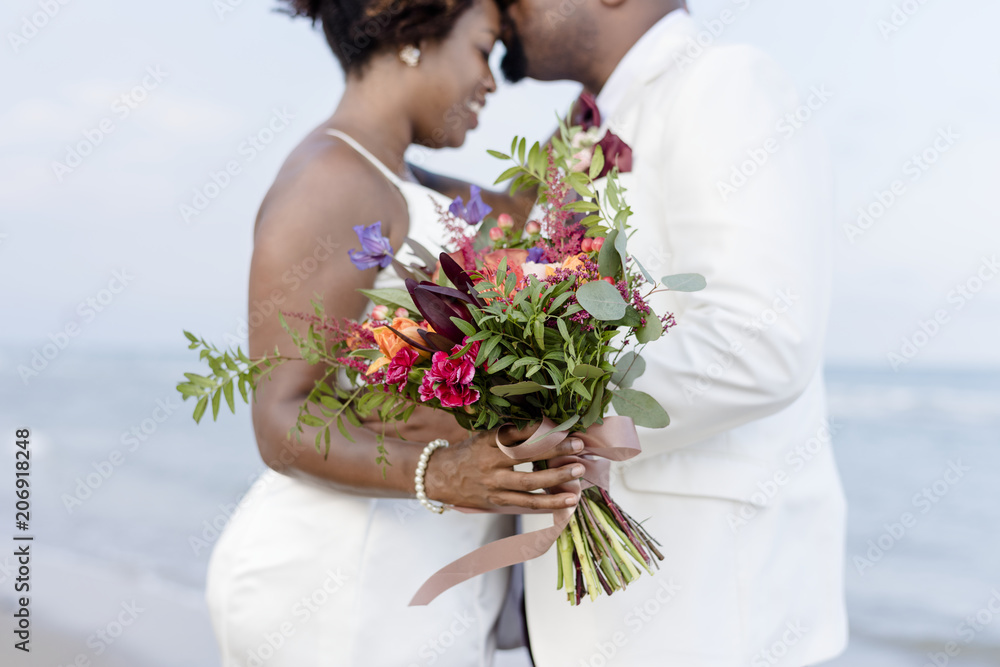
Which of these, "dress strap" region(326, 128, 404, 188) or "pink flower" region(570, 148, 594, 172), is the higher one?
"pink flower" region(570, 148, 594, 172)

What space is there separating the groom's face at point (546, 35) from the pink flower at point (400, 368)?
57.2 inches

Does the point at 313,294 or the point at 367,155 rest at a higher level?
the point at 367,155

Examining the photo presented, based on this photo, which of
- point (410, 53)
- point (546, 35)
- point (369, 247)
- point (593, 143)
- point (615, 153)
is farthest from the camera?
point (546, 35)

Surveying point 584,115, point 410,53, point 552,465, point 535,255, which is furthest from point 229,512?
point 535,255

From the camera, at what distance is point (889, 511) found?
7812mm

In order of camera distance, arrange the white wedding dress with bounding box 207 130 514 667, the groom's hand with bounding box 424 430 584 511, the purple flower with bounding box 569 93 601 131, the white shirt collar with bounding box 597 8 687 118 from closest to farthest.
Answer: the groom's hand with bounding box 424 430 584 511
the white wedding dress with bounding box 207 130 514 667
the purple flower with bounding box 569 93 601 131
the white shirt collar with bounding box 597 8 687 118

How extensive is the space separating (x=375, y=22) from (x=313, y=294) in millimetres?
886

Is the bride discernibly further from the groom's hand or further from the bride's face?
the bride's face

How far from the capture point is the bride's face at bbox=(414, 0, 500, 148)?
2.36 meters

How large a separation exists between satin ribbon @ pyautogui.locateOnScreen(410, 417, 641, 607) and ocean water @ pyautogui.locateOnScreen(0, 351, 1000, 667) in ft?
9.93

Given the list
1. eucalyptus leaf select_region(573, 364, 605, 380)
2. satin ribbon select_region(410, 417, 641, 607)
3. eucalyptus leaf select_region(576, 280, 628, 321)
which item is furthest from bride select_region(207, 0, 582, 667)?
eucalyptus leaf select_region(576, 280, 628, 321)

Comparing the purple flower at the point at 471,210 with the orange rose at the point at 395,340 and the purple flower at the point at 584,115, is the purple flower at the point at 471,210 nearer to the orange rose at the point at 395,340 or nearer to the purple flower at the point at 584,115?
the orange rose at the point at 395,340

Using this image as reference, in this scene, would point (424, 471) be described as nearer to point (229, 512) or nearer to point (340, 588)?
point (340, 588)

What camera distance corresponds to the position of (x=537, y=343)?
1.29 meters
